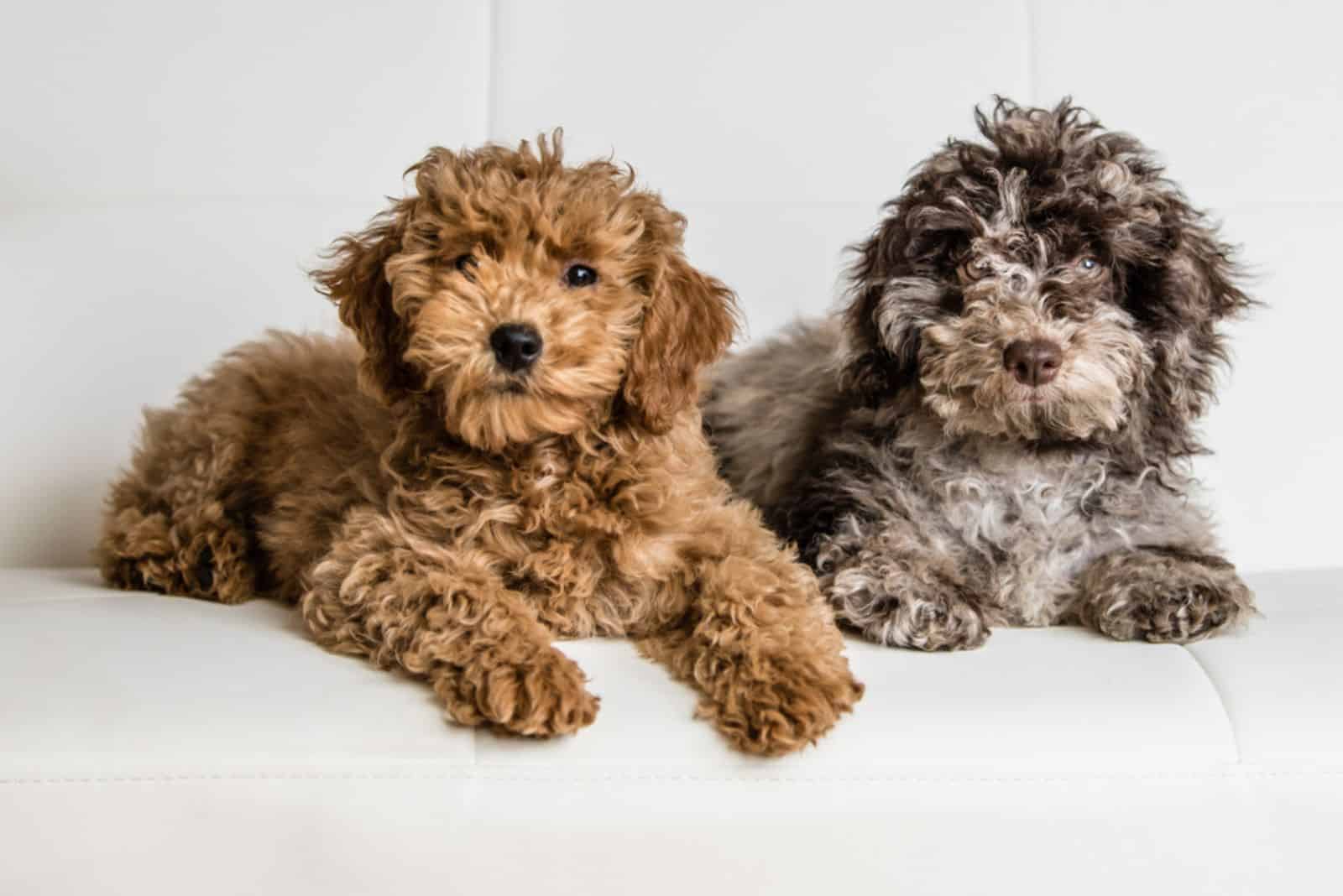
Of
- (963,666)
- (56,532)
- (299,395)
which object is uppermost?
(299,395)

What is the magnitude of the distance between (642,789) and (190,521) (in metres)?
1.40

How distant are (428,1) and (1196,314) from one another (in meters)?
2.10

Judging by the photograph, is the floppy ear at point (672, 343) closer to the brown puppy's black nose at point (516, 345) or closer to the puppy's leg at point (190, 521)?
the brown puppy's black nose at point (516, 345)

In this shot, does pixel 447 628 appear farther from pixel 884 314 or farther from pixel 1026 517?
pixel 1026 517

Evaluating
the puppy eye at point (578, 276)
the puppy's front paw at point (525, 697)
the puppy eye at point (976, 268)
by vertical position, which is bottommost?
the puppy's front paw at point (525, 697)

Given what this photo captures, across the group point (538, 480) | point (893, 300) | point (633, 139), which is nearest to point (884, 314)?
point (893, 300)

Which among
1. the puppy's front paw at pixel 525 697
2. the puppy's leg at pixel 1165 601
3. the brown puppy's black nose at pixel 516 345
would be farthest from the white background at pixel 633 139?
the puppy's front paw at pixel 525 697

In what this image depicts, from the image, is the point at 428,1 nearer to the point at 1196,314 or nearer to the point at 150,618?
the point at 150,618

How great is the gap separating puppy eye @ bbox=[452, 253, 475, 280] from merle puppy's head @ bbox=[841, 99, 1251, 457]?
817 millimetres

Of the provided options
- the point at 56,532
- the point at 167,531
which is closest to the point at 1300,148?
the point at 167,531

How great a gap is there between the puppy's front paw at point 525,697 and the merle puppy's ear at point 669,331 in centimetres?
51

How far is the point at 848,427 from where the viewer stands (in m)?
3.22

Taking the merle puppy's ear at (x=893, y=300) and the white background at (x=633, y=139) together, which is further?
the white background at (x=633, y=139)

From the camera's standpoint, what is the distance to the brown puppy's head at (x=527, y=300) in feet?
8.16
